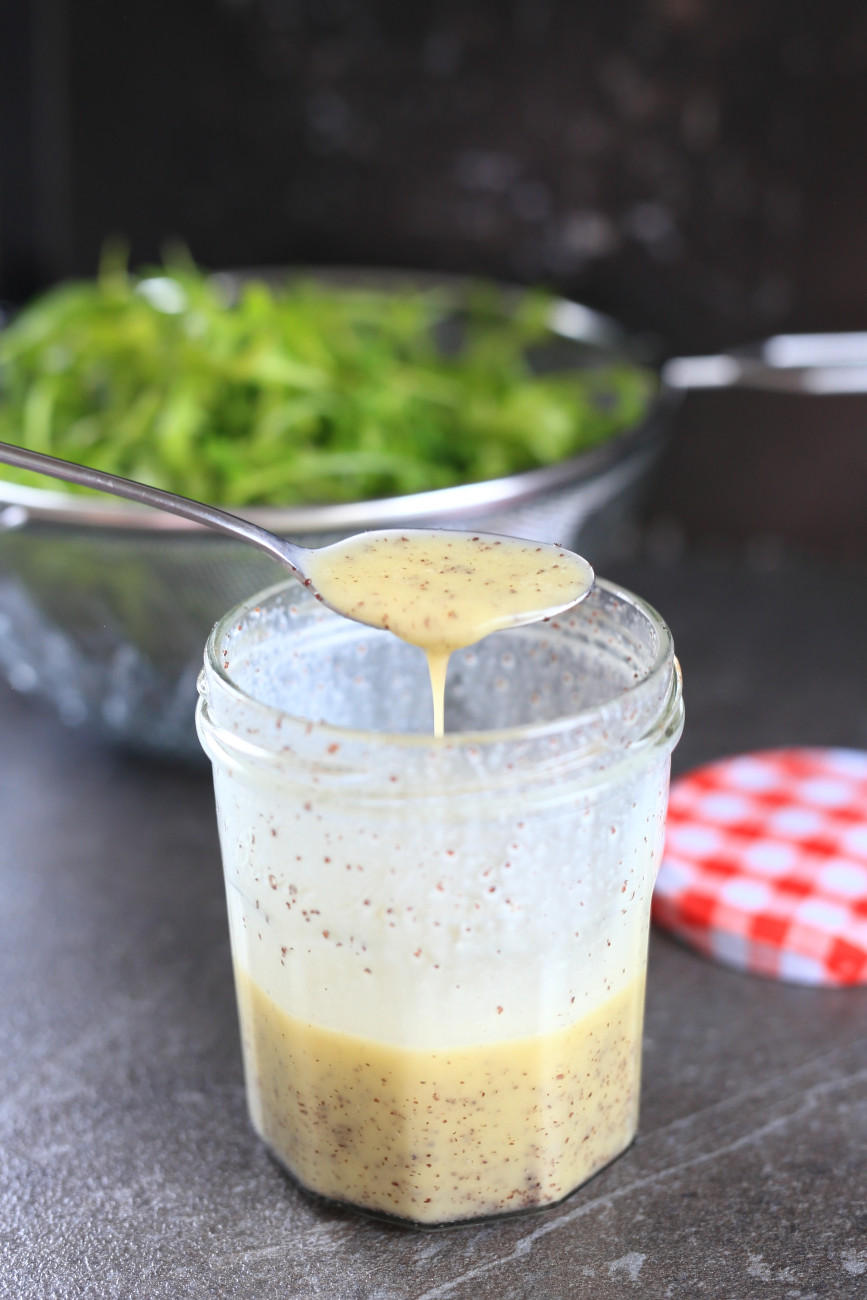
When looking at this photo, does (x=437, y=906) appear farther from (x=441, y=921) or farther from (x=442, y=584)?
(x=442, y=584)

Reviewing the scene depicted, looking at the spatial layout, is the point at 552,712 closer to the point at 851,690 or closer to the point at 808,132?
the point at 851,690

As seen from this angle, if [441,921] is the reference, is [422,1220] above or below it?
below

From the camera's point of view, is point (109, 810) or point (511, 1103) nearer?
point (511, 1103)

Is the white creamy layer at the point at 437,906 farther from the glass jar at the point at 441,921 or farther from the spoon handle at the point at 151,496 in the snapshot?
the spoon handle at the point at 151,496

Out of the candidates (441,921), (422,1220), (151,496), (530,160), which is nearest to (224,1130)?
(422,1220)

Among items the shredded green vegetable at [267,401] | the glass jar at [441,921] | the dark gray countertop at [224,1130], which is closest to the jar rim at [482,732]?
the glass jar at [441,921]

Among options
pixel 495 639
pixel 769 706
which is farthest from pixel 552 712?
pixel 769 706

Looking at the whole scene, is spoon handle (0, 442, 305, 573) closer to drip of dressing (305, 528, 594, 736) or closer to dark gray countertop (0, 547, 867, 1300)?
drip of dressing (305, 528, 594, 736)
